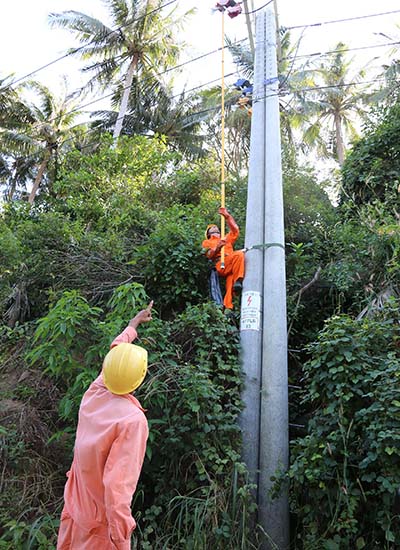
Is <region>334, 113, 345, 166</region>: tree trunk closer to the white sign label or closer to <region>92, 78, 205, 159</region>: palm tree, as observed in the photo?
<region>92, 78, 205, 159</region>: palm tree

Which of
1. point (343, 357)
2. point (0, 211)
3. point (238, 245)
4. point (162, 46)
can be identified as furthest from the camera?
point (162, 46)

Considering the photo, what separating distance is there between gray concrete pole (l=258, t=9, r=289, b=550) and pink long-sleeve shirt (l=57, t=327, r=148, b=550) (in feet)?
6.46

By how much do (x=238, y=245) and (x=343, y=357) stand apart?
3.37 m

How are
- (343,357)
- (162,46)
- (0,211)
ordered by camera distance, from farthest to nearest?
(162,46) < (0,211) < (343,357)

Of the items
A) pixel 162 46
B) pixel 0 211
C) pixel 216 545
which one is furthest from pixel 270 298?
pixel 162 46

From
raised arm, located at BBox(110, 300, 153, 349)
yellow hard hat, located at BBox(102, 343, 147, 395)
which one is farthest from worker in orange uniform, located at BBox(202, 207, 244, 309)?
yellow hard hat, located at BBox(102, 343, 147, 395)

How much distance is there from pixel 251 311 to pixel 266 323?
199 millimetres

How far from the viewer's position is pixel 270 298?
498cm

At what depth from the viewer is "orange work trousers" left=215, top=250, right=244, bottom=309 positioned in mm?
5500

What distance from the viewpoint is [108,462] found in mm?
2336

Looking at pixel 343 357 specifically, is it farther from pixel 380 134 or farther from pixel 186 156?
pixel 186 156

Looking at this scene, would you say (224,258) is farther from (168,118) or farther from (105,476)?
(168,118)

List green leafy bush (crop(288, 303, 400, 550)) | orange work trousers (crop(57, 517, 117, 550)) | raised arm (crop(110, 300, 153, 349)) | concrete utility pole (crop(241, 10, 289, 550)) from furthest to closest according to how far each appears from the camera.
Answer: concrete utility pole (crop(241, 10, 289, 550)) < green leafy bush (crop(288, 303, 400, 550)) < raised arm (crop(110, 300, 153, 349)) < orange work trousers (crop(57, 517, 117, 550))

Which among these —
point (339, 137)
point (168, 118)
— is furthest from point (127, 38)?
point (339, 137)
